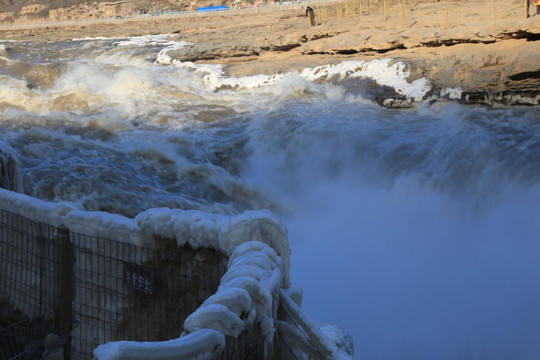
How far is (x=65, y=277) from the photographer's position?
13.6 feet

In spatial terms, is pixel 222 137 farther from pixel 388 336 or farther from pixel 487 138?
pixel 388 336

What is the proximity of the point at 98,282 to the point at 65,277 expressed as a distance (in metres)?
0.30

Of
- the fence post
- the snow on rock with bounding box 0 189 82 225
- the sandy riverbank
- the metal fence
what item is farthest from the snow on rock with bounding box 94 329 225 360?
the sandy riverbank

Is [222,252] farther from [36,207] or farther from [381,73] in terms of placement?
[381,73]

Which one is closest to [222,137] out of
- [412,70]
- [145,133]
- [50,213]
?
[145,133]

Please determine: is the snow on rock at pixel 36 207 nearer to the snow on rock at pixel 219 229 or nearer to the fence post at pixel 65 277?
the fence post at pixel 65 277

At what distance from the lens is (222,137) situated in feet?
40.1

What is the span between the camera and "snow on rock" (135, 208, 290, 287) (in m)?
3.28

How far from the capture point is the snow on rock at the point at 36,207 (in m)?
4.16

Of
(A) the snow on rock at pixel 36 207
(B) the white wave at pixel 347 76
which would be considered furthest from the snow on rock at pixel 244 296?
(B) the white wave at pixel 347 76

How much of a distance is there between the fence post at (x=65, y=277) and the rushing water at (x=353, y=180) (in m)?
3.40

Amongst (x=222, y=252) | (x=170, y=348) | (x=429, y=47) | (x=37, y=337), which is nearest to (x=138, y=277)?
(x=222, y=252)

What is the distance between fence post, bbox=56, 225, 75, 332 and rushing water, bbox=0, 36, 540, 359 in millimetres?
3399

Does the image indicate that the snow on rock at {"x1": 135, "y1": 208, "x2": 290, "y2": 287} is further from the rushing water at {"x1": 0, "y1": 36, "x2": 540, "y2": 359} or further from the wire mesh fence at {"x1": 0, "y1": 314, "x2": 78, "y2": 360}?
the rushing water at {"x1": 0, "y1": 36, "x2": 540, "y2": 359}
